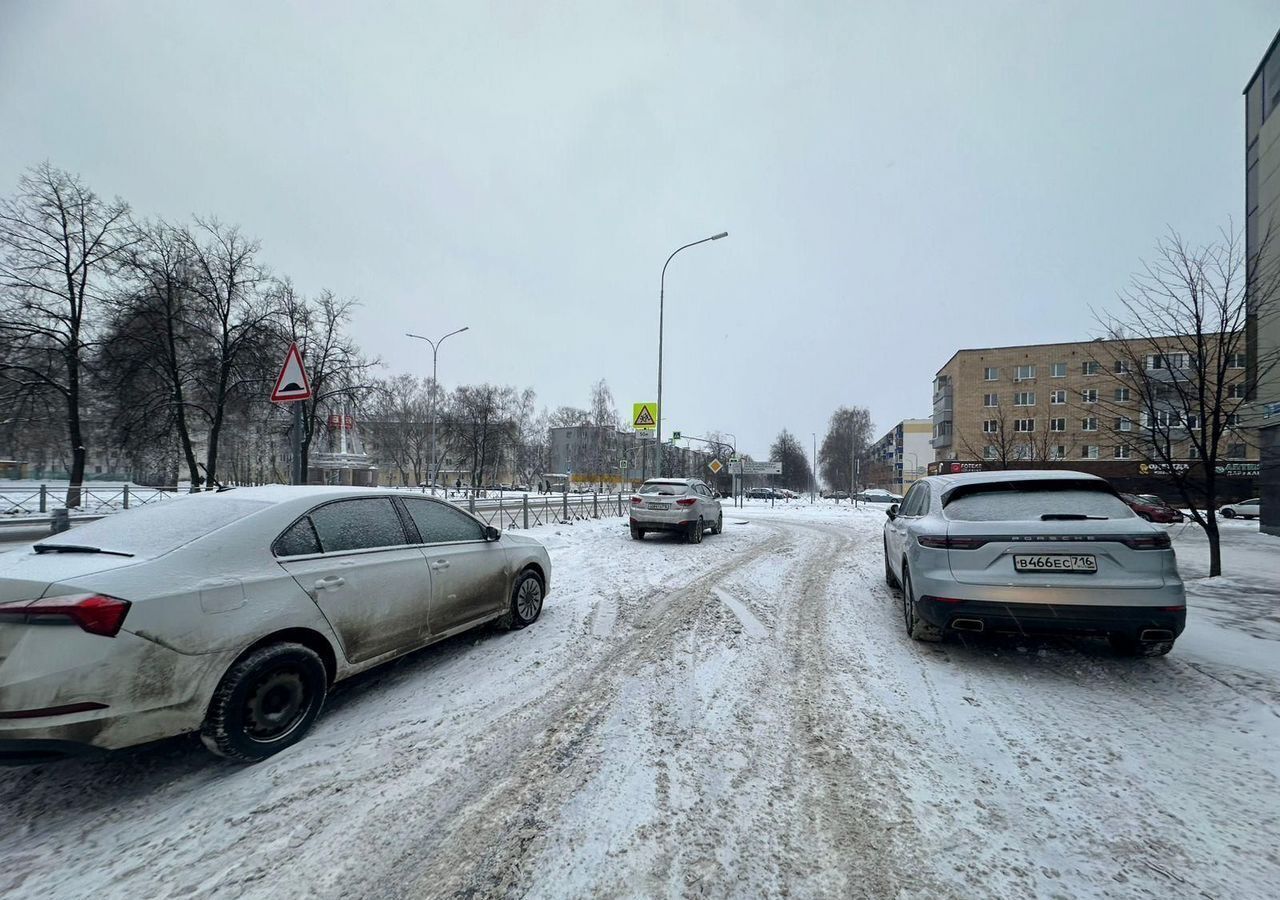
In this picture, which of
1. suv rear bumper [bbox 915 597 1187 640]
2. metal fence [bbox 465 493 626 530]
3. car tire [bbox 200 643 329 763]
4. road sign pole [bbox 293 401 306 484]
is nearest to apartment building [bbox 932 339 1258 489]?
metal fence [bbox 465 493 626 530]

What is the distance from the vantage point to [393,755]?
2.98 metres

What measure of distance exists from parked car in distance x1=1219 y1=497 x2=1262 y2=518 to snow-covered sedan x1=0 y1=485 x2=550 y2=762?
43.8 metres

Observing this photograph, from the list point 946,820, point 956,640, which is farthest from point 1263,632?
point 946,820

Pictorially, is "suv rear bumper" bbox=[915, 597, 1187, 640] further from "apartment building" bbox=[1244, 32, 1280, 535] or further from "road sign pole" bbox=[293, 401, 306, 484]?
"apartment building" bbox=[1244, 32, 1280, 535]

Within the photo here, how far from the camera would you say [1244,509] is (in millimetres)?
29891

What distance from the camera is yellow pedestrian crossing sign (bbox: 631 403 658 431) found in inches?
648

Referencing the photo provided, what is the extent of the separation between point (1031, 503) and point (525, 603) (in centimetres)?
475

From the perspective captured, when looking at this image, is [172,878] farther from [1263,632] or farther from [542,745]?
[1263,632]

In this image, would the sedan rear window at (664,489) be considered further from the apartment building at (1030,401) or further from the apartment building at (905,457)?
the apartment building at (905,457)

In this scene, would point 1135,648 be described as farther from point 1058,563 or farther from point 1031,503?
point 1031,503

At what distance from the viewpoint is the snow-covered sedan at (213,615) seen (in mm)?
2277

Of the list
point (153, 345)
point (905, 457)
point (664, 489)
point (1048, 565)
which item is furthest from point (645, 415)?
point (905, 457)

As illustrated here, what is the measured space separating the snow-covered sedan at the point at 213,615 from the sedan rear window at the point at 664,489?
8.64 m

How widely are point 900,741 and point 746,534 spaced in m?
12.4
